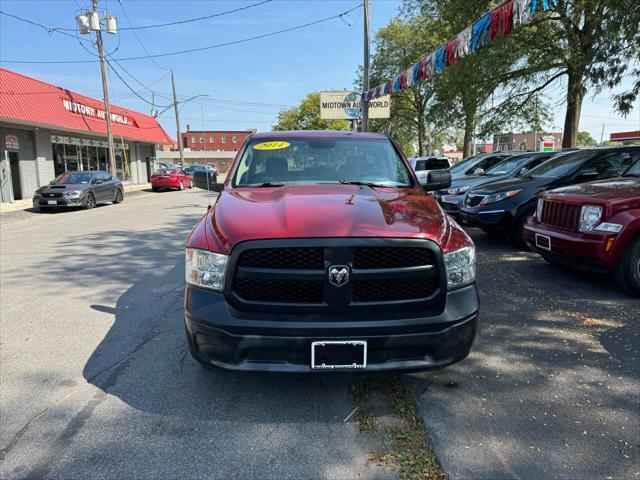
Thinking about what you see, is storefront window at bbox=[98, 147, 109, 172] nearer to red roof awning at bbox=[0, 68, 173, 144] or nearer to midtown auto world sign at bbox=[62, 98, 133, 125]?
red roof awning at bbox=[0, 68, 173, 144]

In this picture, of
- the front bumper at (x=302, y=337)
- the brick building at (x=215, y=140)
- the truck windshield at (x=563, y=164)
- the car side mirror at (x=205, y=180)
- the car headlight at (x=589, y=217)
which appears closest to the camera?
the front bumper at (x=302, y=337)

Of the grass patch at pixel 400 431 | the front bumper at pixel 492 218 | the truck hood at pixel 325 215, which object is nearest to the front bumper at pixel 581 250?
the front bumper at pixel 492 218

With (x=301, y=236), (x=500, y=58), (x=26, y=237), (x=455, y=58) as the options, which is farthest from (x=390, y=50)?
(x=301, y=236)

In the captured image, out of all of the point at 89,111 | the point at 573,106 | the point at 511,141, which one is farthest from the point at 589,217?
the point at 511,141

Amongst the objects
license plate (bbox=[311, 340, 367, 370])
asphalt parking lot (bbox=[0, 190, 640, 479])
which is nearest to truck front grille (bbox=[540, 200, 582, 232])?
asphalt parking lot (bbox=[0, 190, 640, 479])

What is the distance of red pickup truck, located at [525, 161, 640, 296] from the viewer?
511cm

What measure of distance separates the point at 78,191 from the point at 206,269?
16.3 metres

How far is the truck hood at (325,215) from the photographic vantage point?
2.74 m

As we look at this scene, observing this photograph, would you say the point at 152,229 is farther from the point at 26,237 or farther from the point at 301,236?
the point at 301,236

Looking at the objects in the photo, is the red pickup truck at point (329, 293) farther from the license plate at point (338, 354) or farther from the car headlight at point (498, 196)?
the car headlight at point (498, 196)

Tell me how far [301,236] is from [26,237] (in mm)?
10299

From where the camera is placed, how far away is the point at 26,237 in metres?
10.6

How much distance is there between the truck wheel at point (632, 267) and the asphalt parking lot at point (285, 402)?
0.15 metres

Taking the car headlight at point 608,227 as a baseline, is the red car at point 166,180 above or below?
below
